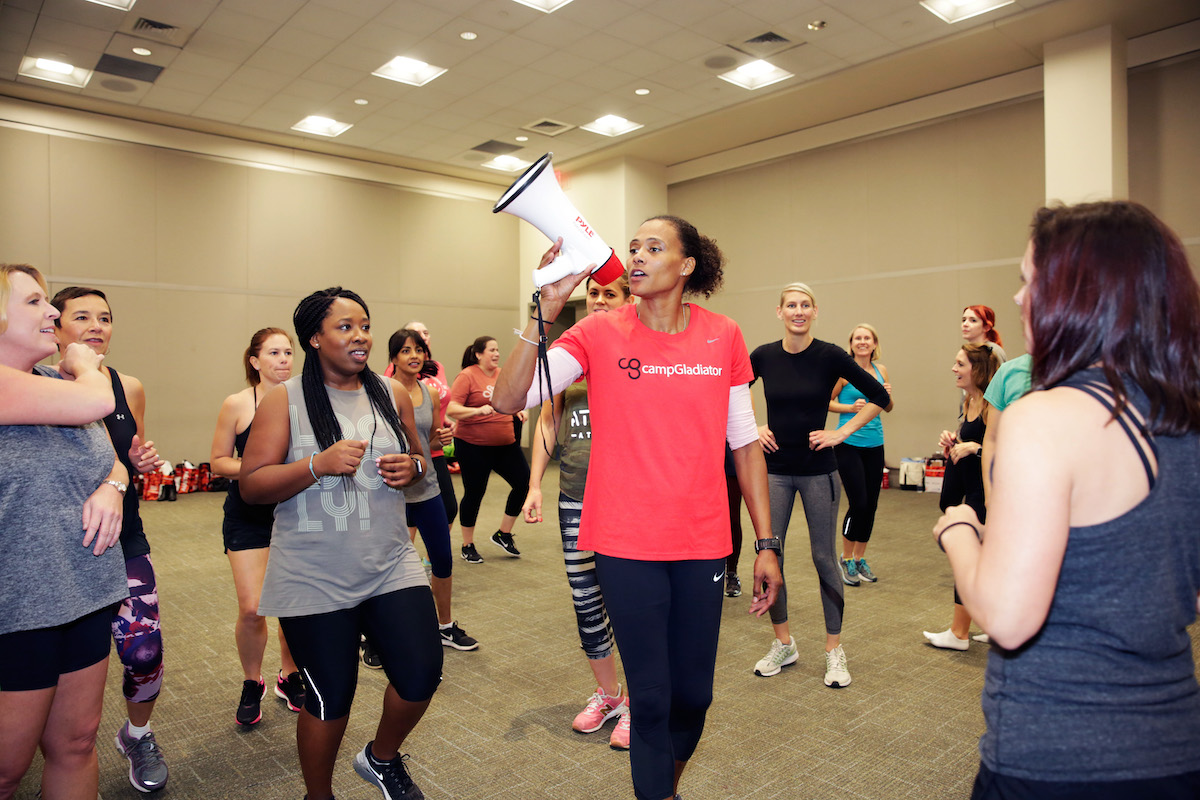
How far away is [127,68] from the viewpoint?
8117mm

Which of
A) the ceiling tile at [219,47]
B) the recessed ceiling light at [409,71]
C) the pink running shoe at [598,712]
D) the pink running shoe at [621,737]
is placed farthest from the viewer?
the recessed ceiling light at [409,71]

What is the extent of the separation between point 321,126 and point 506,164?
8.98ft

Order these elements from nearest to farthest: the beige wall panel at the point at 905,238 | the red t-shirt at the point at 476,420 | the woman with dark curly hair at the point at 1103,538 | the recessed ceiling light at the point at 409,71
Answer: the woman with dark curly hair at the point at 1103,538 → the red t-shirt at the point at 476,420 → the recessed ceiling light at the point at 409,71 → the beige wall panel at the point at 905,238

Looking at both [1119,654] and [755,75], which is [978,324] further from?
[755,75]

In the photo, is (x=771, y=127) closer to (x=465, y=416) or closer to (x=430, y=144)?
(x=430, y=144)

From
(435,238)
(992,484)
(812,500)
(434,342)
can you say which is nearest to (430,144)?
(435,238)

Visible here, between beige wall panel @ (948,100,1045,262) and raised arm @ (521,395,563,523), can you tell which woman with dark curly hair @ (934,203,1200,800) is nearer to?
raised arm @ (521,395,563,523)

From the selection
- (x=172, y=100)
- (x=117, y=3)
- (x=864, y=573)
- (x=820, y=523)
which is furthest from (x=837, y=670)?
(x=172, y=100)

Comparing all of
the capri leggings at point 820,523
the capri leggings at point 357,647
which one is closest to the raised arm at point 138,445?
the capri leggings at point 357,647

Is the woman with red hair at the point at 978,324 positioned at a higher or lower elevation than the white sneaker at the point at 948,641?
higher

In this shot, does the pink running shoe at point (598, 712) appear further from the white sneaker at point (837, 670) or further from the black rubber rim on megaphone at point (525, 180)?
the black rubber rim on megaphone at point (525, 180)

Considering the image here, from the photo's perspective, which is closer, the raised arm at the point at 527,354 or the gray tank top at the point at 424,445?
the raised arm at the point at 527,354

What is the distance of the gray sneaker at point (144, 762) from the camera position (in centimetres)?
247

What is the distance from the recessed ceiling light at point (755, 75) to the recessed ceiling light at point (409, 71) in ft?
10.1
